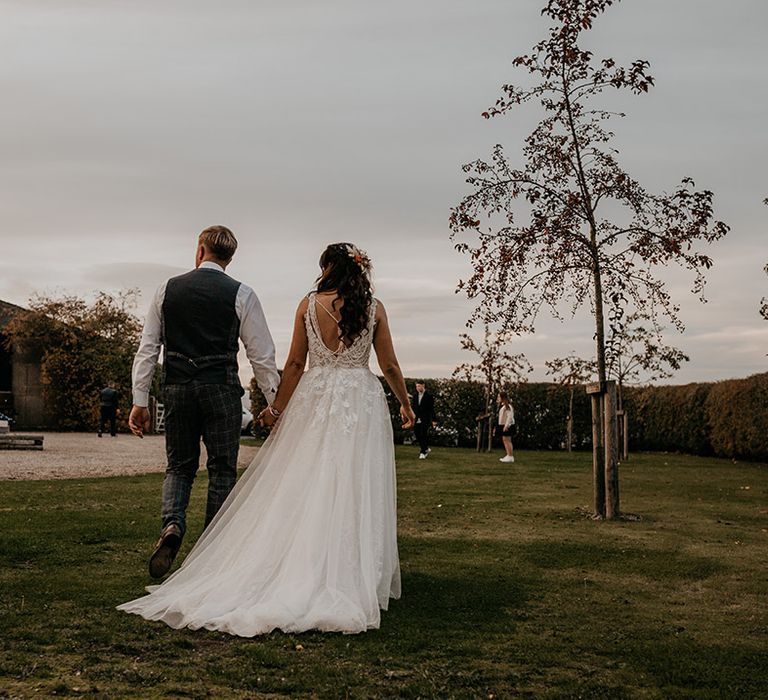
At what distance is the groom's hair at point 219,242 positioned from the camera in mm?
6508

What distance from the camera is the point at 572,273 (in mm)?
11617

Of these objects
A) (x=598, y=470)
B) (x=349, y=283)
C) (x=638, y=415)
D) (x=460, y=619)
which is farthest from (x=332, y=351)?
(x=638, y=415)

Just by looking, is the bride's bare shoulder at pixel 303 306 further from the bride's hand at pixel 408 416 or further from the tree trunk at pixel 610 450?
the tree trunk at pixel 610 450

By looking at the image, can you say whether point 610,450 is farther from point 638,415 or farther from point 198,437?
point 638,415

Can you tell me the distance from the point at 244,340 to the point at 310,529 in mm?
1446

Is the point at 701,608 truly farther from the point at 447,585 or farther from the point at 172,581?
the point at 172,581

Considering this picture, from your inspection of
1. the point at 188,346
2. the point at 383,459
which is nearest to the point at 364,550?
the point at 383,459

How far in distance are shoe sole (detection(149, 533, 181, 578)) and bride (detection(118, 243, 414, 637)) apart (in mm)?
104

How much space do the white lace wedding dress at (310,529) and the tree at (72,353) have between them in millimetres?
31415

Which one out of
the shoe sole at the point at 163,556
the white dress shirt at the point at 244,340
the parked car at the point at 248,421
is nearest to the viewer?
the shoe sole at the point at 163,556

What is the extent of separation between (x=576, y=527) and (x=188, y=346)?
564cm

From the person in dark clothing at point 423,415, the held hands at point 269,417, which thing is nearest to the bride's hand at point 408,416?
the held hands at point 269,417

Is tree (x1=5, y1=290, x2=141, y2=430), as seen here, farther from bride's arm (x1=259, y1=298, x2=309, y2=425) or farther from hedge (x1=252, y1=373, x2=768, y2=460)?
bride's arm (x1=259, y1=298, x2=309, y2=425)

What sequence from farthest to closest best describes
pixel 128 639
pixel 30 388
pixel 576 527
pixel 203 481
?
pixel 30 388 → pixel 203 481 → pixel 576 527 → pixel 128 639
